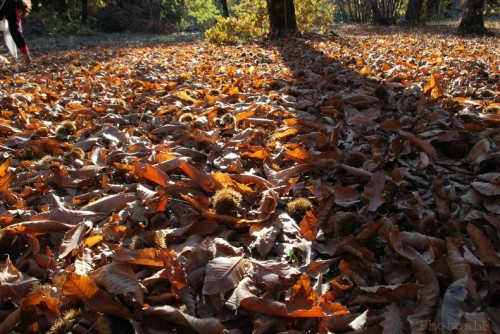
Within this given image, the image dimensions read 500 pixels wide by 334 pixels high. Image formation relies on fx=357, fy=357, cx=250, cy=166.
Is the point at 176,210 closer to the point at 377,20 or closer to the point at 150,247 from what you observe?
the point at 150,247

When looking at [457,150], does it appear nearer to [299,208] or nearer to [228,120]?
[299,208]

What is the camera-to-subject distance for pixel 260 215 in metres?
1.78

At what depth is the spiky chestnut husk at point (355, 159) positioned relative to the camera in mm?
2113

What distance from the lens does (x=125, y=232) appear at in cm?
169

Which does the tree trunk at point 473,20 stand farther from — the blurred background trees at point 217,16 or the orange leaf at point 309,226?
the orange leaf at point 309,226

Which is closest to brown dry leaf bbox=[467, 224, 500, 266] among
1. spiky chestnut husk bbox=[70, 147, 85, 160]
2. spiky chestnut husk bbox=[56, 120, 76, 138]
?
spiky chestnut husk bbox=[70, 147, 85, 160]

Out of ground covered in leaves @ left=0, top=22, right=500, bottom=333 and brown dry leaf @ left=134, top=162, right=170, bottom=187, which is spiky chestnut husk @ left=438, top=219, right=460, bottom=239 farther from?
brown dry leaf @ left=134, top=162, right=170, bottom=187

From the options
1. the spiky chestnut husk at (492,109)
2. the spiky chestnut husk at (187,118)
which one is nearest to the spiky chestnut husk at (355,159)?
the spiky chestnut husk at (492,109)

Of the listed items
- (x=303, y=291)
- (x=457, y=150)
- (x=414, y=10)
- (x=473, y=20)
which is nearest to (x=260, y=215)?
(x=303, y=291)

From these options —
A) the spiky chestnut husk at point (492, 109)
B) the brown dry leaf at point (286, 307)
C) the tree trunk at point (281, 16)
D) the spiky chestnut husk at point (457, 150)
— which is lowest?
the brown dry leaf at point (286, 307)

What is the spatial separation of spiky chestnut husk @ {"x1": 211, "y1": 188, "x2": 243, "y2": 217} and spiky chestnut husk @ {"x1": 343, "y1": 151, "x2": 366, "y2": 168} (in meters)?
0.75

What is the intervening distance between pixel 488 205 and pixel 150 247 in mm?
1575

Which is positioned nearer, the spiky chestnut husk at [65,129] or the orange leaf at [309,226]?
the orange leaf at [309,226]

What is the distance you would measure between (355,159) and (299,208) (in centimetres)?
56
